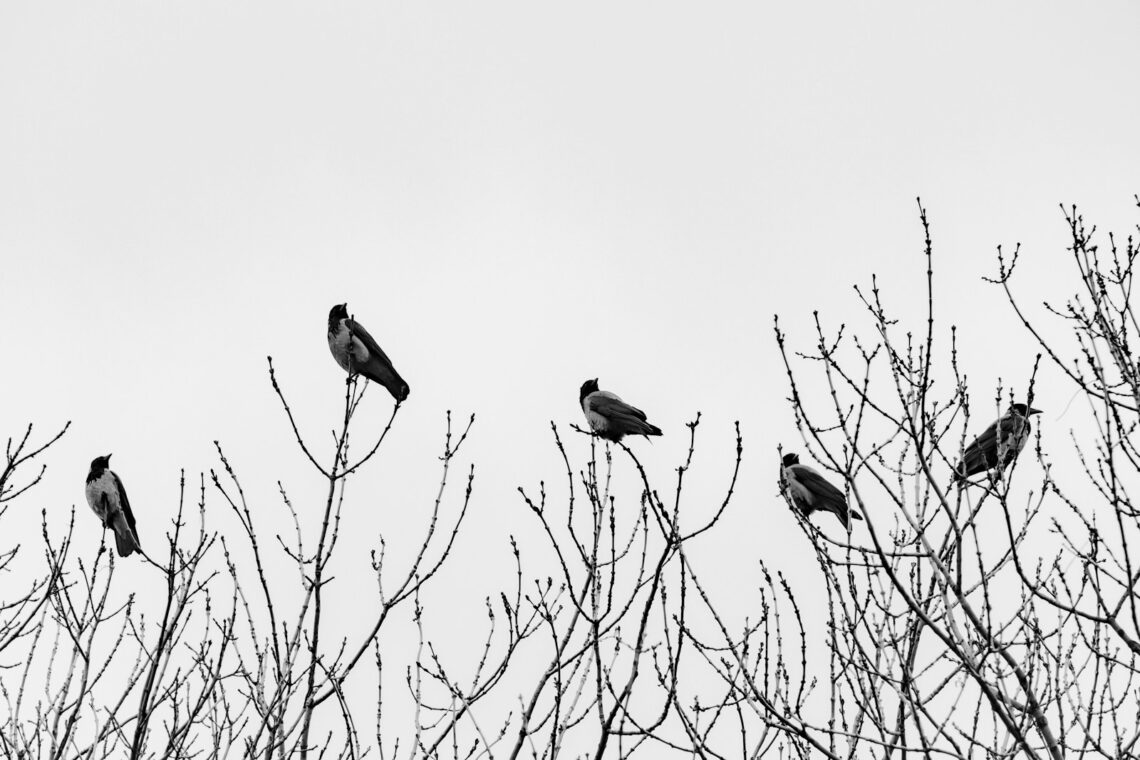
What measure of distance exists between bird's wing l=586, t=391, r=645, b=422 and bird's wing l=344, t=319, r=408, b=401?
204cm

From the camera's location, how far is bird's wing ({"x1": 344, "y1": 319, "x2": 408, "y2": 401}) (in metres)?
10.3

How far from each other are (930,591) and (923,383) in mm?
1004

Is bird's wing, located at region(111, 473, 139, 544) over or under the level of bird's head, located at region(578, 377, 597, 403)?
under

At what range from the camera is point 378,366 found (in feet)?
33.9

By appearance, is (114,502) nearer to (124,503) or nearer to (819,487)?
(124,503)

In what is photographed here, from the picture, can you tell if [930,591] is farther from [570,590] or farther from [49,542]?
[49,542]

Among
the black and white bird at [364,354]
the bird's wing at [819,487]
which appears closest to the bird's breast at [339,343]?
the black and white bird at [364,354]

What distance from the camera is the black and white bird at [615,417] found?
37.7 ft

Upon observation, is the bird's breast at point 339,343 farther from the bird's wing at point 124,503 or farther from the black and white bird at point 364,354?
the bird's wing at point 124,503

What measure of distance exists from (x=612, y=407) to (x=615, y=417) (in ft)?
0.33

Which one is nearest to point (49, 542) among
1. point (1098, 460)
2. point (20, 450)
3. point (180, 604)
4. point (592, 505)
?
A: point (20, 450)

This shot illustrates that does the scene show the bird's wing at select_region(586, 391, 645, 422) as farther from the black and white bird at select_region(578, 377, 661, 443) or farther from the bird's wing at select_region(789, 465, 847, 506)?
the bird's wing at select_region(789, 465, 847, 506)


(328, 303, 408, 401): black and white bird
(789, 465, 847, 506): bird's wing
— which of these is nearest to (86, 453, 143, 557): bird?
(328, 303, 408, 401): black and white bird

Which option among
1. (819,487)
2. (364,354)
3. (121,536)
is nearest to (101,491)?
(121,536)
